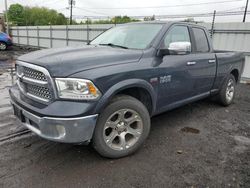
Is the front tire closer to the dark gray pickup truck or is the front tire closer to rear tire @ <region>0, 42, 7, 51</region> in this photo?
the dark gray pickup truck

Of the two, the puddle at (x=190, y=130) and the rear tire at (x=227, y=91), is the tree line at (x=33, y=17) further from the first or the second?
the puddle at (x=190, y=130)

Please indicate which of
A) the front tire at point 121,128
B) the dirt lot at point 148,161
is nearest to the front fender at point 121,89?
the front tire at point 121,128

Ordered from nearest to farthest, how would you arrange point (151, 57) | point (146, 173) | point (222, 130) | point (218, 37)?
1. point (146, 173)
2. point (151, 57)
3. point (222, 130)
4. point (218, 37)

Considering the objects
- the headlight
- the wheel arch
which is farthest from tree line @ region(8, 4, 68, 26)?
the headlight

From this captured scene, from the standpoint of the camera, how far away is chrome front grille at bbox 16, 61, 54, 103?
8.22 feet

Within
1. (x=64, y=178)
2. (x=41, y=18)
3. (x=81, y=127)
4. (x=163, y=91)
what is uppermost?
(x=41, y=18)

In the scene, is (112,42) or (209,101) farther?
(209,101)

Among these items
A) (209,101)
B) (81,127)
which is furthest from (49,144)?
(209,101)

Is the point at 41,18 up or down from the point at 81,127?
up

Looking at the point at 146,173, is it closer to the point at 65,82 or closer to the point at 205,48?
the point at 65,82

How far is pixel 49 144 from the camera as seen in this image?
335 cm

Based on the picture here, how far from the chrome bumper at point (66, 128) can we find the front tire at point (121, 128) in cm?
16

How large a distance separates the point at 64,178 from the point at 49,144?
2.95 feet

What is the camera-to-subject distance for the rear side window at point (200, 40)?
437cm
